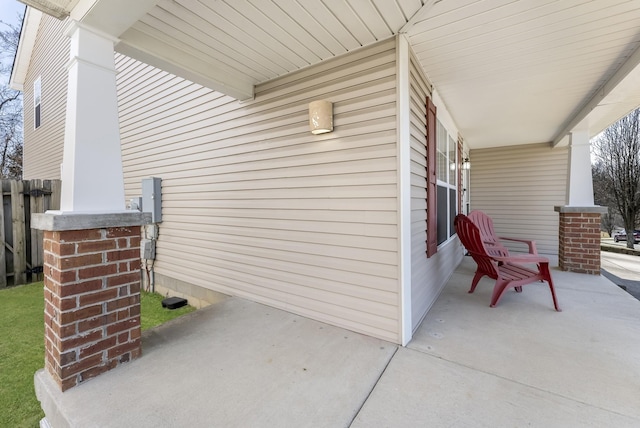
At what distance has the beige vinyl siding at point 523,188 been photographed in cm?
627

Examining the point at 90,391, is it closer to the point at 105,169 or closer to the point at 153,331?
the point at 153,331

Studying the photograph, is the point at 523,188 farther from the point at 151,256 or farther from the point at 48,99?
the point at 48,99

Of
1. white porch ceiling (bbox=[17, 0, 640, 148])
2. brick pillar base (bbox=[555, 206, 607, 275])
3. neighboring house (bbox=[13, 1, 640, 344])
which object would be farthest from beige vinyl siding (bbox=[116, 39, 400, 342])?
brick pillar base (bbox=[555, 206, 607, 275])

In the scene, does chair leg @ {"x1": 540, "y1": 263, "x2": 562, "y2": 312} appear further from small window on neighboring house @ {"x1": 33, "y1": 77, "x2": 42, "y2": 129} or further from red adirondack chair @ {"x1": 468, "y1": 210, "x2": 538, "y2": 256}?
small window on neighboring house @ {"x1": 33, "y1": 77, "x2": 42, "y2": 129}

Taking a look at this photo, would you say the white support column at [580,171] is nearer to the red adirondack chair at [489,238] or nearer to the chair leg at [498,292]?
the red adirondack chair at [489,238]

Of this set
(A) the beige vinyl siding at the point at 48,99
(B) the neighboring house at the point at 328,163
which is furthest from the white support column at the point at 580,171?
(A) the beige vinyl siding at the point at 48,99

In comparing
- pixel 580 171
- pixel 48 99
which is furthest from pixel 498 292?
pixel 48 99

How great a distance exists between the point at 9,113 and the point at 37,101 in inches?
175

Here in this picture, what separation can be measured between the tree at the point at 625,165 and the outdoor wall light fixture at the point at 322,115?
44.1 ft

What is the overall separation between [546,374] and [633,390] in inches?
17.0

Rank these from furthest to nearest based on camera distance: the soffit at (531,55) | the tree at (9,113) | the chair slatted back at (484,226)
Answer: the tree at (9,113) < the chair slatted back at (484,226) < the soffit at (531,55)

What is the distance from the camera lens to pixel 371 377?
1.91 m

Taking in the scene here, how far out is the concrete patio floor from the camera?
61.7 inches

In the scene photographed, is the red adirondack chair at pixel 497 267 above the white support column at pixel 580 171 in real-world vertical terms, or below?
below
